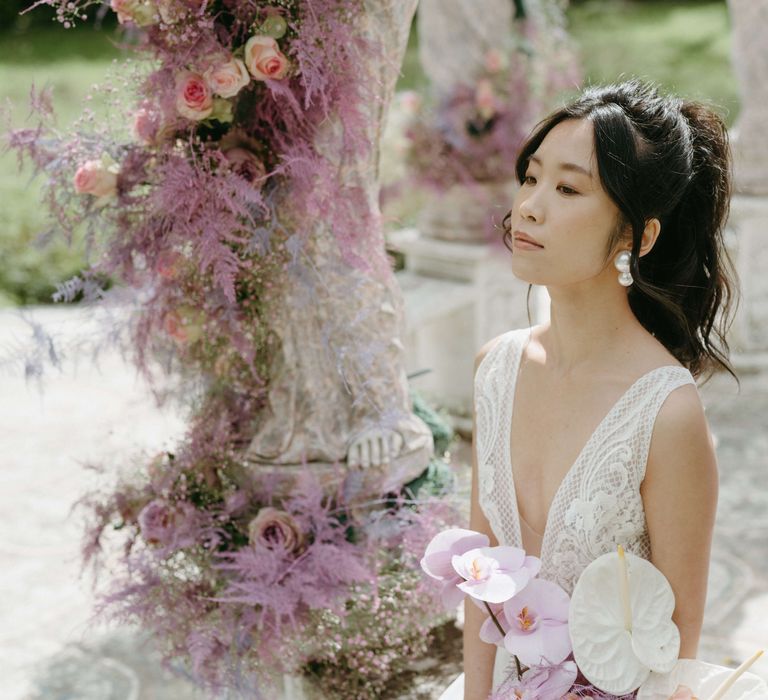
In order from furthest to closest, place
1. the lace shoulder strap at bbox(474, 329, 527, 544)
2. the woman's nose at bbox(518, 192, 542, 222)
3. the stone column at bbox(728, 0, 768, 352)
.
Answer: the stone column at bbox(728, 0, 768, 352) < the lace shoulder strap at bbox(474, 329, 527, 544) < the woman's nose at bbox(518, 192, 542, 222)

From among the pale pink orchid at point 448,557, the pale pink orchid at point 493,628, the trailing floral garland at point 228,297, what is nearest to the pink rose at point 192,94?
the trailing floral garland at point 228,297

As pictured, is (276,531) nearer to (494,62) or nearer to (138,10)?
(138,10)

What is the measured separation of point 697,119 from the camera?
1.83 m

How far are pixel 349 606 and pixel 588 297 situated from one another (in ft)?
3.48

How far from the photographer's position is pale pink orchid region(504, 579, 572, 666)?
5.67ft

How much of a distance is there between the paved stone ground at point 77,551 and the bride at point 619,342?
0.70 m

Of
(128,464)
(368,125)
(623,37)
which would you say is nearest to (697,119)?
(368,125)

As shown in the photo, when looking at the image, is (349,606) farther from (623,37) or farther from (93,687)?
(623,37)

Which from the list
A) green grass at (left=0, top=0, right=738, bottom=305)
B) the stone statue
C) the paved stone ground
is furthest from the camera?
green grass at (left=0, top=0, right=738, bottom=305)

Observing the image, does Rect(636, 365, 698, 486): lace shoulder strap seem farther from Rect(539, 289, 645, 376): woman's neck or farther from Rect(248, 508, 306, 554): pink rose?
Rect(248, 508, 306, 554): pink rose

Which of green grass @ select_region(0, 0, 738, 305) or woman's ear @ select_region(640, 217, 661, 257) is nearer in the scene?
woman's ear @ select_region(640, 217, 661, 257)

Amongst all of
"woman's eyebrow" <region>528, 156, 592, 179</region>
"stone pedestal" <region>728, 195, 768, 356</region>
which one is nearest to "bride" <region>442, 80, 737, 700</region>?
"woman's eyebrow" <region>528, 156, 592, 179</region>

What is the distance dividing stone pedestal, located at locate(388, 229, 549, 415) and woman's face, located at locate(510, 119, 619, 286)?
2.97 m

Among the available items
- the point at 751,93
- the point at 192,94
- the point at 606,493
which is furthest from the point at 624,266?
the point at 751,93
